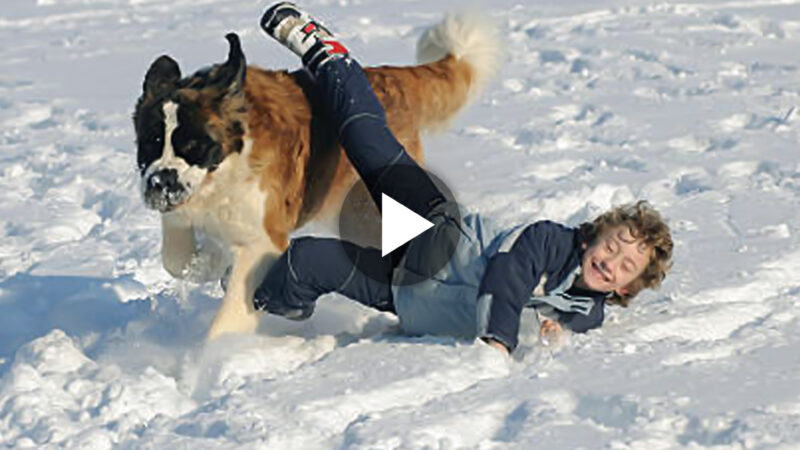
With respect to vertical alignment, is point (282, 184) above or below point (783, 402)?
above

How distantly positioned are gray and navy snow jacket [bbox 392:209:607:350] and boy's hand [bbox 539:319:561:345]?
0.04 m

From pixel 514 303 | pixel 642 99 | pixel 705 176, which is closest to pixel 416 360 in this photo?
pixel 514 303

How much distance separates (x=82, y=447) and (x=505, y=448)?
1.16m

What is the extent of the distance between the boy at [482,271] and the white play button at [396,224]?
29mm

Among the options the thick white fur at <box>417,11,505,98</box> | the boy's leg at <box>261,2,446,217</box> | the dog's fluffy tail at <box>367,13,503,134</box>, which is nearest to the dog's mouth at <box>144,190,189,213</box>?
the boy's leg at <box>261,2,446,217</box>

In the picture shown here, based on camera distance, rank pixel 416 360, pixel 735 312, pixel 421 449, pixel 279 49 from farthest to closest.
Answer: pixel 279 49
pixel 735 312
pixel 416 360
pixel 421 449

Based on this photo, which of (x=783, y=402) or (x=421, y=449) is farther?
(x=783, y=402)

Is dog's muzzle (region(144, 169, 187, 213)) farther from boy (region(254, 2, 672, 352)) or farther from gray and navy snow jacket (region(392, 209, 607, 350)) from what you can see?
gray and navy snow jacket (region(392, 209, 607, 350))

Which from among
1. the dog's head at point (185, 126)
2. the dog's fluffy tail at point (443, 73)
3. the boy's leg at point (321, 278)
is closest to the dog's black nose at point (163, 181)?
the dog's head at point (185, 126)

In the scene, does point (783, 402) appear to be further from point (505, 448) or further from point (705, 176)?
point (705, 176)

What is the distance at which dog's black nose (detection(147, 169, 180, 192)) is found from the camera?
396 centimetres

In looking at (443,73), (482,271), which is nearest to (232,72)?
(482,271)

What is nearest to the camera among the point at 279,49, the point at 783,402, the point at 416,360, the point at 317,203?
the point at 783,402

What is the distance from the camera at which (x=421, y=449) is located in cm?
311
